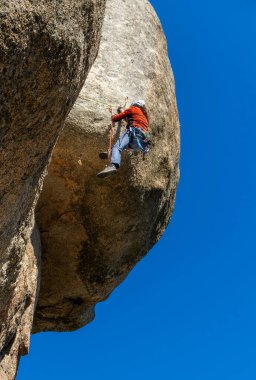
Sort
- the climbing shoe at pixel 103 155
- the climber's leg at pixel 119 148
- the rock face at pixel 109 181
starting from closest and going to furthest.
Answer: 1. the climber's leg at pixel 119 148
2. the climbing shoe at pixel 103 155
3. the rock face at pixel 109 181

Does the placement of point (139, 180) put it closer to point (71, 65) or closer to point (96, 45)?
point (96, 45)

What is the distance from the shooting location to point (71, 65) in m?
4.51

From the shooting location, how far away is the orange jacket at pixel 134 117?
7.43 metres

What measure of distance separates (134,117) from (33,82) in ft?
11.1

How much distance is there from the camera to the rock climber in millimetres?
7406

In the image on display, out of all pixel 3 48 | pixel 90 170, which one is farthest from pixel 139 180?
pixel 3 48

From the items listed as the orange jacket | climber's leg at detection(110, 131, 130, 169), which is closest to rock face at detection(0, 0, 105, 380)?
climber's leg at detection(110, 131, 130, 169)

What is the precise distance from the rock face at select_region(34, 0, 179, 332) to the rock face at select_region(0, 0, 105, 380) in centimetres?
238

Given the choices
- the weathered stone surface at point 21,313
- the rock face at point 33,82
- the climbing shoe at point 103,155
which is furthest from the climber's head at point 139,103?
the rock face at point 33,82

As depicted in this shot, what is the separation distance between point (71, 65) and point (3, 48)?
84 cm

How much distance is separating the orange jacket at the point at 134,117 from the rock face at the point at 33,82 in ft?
7.27

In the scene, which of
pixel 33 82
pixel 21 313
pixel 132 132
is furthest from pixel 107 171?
pixel 33 82

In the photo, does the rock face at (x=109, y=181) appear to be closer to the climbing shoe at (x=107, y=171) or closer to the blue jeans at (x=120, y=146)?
the blue jeans at (x=120, y=146)

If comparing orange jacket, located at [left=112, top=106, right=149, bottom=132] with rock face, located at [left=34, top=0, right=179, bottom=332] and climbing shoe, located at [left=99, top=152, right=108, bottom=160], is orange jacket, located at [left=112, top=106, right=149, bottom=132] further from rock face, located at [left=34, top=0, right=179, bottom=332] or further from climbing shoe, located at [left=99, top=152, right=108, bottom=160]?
climbing shoe, located at [left=99, top=152, right=108, bottom=160]
